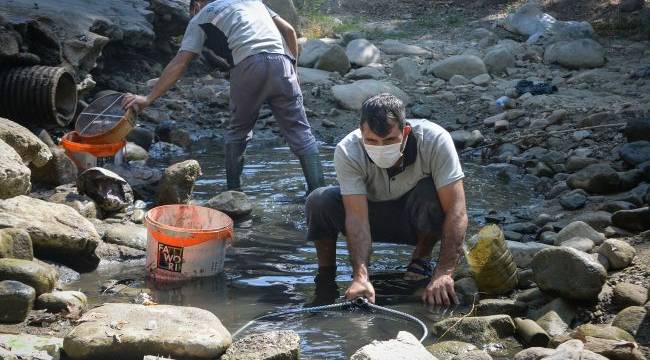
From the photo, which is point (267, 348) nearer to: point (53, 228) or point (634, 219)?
point (53, 228)

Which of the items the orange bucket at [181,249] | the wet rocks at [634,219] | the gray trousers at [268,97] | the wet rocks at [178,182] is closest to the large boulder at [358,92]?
the gray trousers at [268,97]

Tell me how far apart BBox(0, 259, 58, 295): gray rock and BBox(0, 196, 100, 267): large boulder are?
0.57 meters

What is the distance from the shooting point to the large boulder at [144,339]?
4375mm

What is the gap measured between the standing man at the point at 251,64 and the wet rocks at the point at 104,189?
1038mm

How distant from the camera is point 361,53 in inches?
579

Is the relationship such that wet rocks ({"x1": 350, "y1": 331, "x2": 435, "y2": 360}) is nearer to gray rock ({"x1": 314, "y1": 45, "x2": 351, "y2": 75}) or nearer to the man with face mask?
the man with face mask

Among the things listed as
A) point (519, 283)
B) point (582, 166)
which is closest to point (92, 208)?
point (519, 283)

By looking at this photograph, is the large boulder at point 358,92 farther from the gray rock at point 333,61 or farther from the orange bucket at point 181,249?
the orange bucket at point 181,249

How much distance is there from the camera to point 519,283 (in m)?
5.60

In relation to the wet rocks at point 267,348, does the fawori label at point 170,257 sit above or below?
below

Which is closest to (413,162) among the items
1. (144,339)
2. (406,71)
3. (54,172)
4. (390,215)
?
(390,215)

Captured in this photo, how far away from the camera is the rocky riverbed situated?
459cm

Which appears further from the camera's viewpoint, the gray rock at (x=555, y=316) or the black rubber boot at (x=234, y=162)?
the black rubber boot at (x=234, y=162)

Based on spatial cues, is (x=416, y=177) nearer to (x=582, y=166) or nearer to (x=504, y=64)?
(x=582, y=166)
